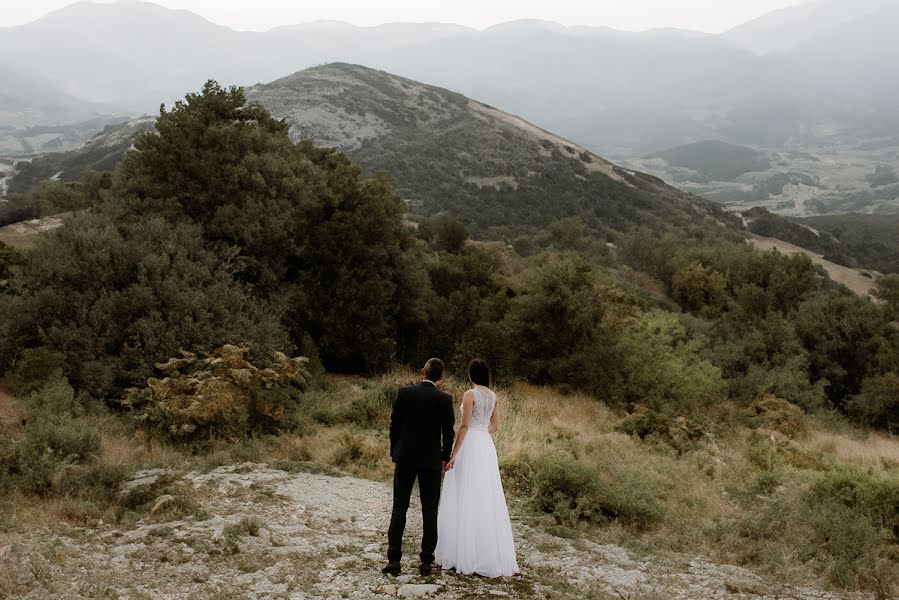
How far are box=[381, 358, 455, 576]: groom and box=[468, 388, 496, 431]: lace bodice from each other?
29cm

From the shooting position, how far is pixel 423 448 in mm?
5684

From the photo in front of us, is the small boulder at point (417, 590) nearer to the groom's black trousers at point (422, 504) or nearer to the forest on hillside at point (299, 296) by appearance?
the groom's black trousers at point (422, 504)

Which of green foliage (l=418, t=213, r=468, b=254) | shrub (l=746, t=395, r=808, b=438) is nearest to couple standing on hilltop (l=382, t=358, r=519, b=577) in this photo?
shrub (l=746, t=395, r=808, b=438)

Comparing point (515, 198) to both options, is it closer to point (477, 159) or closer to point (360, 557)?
point (477, 159)

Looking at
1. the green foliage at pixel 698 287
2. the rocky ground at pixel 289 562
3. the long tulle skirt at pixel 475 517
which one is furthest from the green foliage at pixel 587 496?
the green foliage at pixel 698 287

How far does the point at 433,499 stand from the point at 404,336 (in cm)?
1332

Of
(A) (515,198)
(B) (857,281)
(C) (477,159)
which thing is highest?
(C) (477,159)

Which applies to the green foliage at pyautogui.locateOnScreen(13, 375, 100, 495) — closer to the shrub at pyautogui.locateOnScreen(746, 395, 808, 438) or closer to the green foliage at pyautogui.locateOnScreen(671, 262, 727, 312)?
the shrub at pyautogui.locateOnScreen(746, 395, 808, 438)

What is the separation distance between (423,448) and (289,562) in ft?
6.06

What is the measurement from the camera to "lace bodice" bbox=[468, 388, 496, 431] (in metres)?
5.97

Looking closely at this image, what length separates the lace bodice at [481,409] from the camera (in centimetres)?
597

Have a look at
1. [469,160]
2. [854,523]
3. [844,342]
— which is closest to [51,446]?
[854,523]

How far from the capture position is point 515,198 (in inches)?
2859

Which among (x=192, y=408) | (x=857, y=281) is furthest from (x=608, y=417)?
(x=857, y=281)
